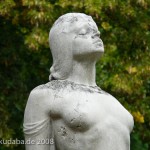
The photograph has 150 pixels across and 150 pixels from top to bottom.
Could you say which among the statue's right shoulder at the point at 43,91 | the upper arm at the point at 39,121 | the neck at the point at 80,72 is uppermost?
the neck at the point at 80,72

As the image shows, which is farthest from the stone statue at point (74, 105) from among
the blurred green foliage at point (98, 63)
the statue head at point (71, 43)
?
the blurred green foliage at point (98, 63)

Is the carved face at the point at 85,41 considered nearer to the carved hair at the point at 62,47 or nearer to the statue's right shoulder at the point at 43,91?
the carved hair at the point at 62,47

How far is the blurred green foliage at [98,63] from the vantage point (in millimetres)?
12500

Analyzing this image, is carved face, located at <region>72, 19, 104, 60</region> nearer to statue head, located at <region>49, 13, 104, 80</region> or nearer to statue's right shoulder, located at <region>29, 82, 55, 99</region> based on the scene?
statue head, located at <region>49, 13, 104, 80</region>

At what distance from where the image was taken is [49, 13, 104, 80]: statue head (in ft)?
24.2

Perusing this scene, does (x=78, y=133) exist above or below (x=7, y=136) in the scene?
above

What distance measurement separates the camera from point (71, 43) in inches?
291

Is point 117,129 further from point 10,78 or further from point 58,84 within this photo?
point 10,78

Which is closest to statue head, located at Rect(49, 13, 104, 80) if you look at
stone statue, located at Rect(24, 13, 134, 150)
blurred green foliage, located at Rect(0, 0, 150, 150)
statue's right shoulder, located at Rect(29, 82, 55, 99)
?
stone statue, located at Rect(24, 13, 134, 150)

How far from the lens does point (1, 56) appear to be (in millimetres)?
13805

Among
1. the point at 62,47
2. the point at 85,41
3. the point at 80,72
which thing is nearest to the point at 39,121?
the point at 80,72

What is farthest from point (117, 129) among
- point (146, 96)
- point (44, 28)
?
point (146, 96)

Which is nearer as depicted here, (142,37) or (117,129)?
(117,129)

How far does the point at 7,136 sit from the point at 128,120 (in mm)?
5714
